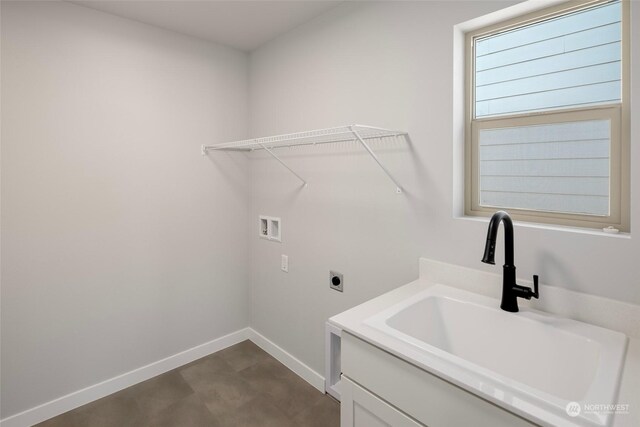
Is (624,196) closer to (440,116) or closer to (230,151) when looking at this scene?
(440,116)

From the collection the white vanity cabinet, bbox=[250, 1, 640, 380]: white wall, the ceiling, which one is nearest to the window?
bbox=[250, 1, 640, 380]: white wall

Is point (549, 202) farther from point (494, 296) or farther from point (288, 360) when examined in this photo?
point (288, 360)

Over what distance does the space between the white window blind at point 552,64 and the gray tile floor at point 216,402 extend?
1.93 metres

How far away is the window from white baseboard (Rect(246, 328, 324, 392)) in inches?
59.9

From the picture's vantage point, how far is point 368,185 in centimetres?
189

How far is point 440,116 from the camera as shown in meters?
1.55

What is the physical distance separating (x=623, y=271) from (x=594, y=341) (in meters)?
0.28

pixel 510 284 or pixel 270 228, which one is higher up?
pixel 270 228

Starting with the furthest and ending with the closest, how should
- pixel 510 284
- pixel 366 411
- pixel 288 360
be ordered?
1. pixel 288 360
2. pixel 510 284
3. pixel 366 411

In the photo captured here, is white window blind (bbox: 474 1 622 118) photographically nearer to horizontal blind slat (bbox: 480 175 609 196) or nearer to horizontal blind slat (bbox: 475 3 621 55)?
horizontal blind slat (bbox: 475 3 621 55)

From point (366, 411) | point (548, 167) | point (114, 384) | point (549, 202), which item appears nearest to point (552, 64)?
point (548, 167)

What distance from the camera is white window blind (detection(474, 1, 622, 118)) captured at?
122 centimetres

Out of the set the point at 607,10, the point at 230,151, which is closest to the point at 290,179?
the point at 230,151

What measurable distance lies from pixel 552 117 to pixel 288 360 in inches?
87.3
